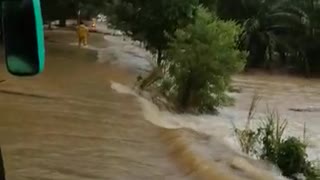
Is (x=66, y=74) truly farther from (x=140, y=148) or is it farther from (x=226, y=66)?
(x=140, y=148)

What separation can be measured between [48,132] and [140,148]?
4.89 ft

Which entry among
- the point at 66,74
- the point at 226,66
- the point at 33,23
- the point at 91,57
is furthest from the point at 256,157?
the point at 91,57

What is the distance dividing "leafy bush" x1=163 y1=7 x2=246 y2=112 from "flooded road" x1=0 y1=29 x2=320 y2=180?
84cm

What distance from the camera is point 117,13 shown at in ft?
79.0

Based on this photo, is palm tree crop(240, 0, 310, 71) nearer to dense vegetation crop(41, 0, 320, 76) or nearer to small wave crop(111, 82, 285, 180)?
dense vegetation crop(41, 0, 320, 76)

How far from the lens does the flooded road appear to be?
25.4 feet

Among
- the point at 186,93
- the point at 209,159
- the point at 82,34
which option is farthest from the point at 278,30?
the point at 209,159

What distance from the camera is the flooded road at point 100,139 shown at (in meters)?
7.74

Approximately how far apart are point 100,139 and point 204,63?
27.6 ft

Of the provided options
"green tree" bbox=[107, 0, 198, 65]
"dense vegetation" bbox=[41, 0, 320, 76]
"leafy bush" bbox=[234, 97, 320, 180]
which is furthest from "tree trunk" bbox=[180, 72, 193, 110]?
"dense vegetation" bbox=[41, 0, 320, 76]

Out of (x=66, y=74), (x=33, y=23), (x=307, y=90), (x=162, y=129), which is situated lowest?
(x=307, y=90)

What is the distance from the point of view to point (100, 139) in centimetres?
956

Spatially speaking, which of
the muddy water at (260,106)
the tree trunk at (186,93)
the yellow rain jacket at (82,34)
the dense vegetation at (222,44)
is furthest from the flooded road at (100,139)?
the yellow rain jacket at (82,34)

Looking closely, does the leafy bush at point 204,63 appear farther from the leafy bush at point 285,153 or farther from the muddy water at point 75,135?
the leafy bush at point 285,153
